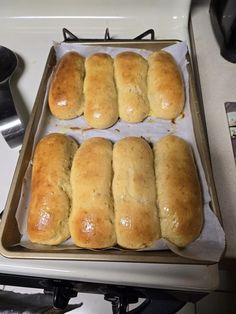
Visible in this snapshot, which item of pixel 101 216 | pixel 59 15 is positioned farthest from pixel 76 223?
pixel 59 15

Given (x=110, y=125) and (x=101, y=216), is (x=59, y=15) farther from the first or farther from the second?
(x=101, y=216)

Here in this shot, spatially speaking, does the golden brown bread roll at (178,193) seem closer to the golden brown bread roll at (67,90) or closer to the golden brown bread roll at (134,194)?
the golden brown bread roll at (134,194)

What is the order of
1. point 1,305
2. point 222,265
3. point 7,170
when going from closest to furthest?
1. point 222,265
2. point 7,170
3. point 1,305

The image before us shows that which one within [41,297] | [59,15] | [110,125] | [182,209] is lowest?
[41,297]

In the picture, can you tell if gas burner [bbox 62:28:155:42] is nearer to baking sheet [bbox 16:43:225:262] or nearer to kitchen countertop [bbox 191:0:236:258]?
baking sheet [bbox 16:43:225:262]

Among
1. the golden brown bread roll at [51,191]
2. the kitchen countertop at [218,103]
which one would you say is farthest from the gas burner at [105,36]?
the golden brown bread roll at [51,191]

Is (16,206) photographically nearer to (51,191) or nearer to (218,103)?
(51,191)

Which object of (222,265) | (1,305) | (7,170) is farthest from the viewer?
(1,305)
